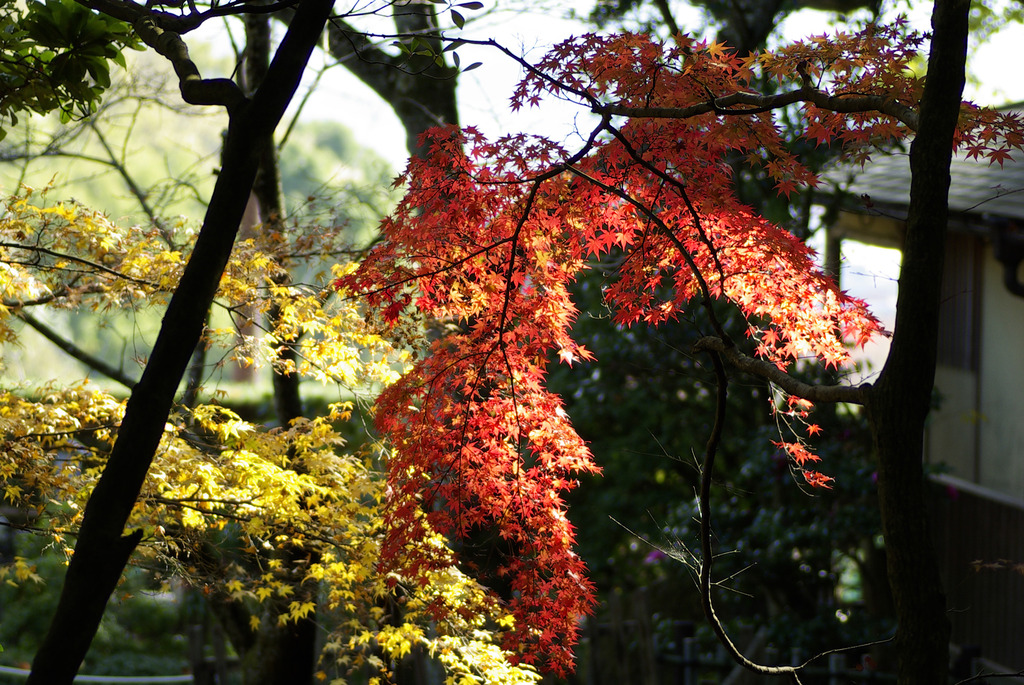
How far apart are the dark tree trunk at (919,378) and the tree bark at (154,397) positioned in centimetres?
193

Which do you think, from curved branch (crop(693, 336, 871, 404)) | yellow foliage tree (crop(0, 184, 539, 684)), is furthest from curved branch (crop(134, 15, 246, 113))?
curved branch (crop(693, 336, 871, 404))

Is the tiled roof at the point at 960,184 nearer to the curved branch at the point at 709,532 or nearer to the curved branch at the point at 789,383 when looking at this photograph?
the curved branch at the point at 789,383

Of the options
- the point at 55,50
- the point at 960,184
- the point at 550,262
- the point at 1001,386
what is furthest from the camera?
the point at 960,184

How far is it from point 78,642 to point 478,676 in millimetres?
2155

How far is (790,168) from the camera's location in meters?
3.77

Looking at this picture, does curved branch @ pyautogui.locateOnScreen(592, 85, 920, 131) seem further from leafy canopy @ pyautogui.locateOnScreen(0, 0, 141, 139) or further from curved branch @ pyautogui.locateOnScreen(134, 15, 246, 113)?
leafy canopy @ pyautogui.locateOnScreen(0, 0, 141, 139)

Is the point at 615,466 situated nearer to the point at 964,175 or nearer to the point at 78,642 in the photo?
the point at 964,175

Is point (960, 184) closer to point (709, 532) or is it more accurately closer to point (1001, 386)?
A: point (1001, 386)

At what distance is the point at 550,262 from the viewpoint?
3.89 m

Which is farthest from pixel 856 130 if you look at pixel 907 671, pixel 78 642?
pixel 78 642

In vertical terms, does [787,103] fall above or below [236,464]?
above

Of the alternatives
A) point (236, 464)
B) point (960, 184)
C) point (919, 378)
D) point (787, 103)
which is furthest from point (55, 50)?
point (960, 184)

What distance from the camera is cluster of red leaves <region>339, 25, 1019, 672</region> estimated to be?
3512 millimetres

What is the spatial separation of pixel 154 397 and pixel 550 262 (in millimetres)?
1900
